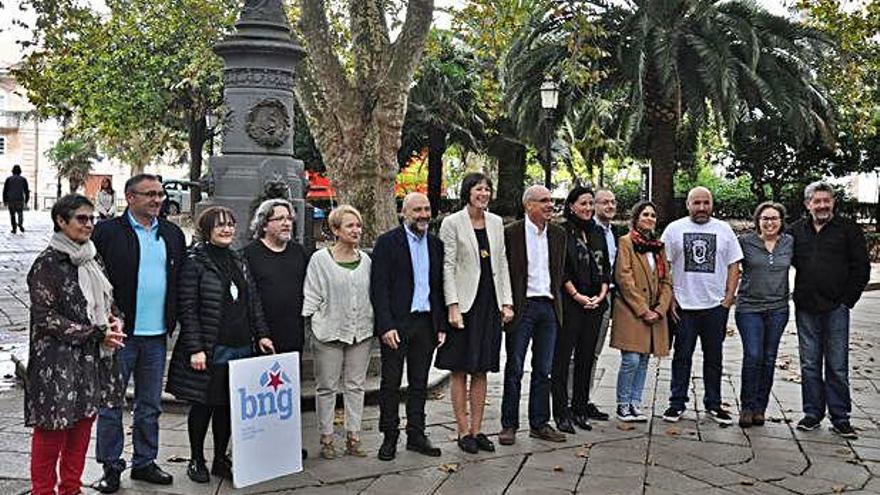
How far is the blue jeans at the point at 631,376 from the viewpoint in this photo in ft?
23.5

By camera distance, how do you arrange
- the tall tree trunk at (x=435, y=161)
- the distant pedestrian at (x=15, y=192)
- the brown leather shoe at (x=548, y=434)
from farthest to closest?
the tall tree trunk at (x=435, y=161) < the distant pedestrian at (x=15, y=192) < the brown leather shoe at (x=548, y=434)

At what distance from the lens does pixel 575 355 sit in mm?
7141

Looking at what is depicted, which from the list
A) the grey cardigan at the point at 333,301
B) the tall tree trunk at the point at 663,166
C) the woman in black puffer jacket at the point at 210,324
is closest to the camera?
the woman in black puffer jacket at the point at 210,324

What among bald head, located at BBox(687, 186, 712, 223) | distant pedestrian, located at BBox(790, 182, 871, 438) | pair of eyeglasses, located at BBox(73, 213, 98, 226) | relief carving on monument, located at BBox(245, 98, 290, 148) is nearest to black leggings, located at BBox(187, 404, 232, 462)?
pair of eyeglasses, located at BBox(73, 213, 98, 226)

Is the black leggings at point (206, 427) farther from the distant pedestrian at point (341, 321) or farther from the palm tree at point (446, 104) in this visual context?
the palm tree at point (446, 104)

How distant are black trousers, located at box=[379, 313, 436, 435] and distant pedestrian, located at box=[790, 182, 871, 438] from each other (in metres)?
2.95

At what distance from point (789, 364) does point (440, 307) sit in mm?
5359

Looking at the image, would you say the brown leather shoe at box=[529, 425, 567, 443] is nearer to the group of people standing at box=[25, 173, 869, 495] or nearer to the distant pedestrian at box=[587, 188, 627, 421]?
the group of people standing at box=[25, 173, 869, 495]

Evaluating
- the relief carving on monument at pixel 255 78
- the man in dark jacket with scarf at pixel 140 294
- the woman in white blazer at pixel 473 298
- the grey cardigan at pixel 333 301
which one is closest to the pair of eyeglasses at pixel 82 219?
the man in dark jacket with scarf at pixel 140 294

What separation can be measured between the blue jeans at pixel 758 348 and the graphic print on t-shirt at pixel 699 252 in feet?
1.47

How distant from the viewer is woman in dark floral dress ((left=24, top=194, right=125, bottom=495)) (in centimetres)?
460

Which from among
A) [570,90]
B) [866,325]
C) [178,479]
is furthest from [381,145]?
[570,90]

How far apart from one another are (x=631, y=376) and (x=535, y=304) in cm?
116

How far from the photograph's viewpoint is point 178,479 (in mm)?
5582
